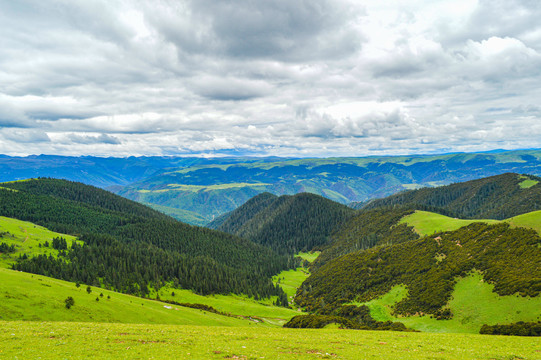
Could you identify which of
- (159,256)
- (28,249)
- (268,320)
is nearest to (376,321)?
(268,320)

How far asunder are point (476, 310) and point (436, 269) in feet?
128

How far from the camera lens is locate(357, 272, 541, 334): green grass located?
65.7 metres

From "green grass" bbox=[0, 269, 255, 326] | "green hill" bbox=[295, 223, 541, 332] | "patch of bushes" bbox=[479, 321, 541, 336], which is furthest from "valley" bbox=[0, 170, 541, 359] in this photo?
"patch of bushes" bbox=[479, 321, 541, 336]

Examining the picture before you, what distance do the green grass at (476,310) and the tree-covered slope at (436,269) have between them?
2562 millimetres

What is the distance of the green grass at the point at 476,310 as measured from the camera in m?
65.7

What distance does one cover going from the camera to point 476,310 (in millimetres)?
76875

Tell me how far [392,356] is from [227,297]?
145157 millimetres

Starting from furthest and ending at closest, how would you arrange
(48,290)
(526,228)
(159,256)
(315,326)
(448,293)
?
(159,256), (526,228), (448,293), (315,326), (48,290)

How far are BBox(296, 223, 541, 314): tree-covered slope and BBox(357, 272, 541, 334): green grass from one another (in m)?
2.56

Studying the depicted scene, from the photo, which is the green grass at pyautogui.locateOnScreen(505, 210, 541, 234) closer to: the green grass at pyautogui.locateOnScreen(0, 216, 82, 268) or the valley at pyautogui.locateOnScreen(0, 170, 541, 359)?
the valley at pyautogui.locateOnScreen(0, 170, 541, 359)

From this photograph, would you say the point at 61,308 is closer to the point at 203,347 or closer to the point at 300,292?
the point at 203,347

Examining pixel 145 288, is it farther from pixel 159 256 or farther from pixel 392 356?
pixel 392 356

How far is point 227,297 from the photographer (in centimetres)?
16288

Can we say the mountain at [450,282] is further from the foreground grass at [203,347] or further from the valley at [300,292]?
the foreground grass at [203,347]
